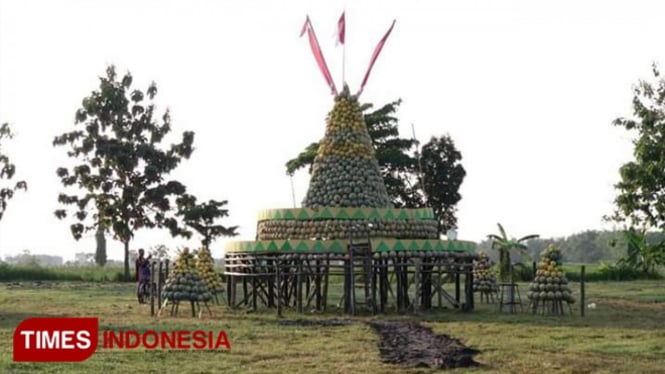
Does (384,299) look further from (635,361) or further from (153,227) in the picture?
(153,227)

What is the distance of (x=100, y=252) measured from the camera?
59.7 m

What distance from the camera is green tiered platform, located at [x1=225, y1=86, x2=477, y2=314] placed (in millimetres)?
24875

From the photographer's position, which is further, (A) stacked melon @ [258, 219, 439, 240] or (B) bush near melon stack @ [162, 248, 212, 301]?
(A) stacked melon @ [258, 219, 439, 240]

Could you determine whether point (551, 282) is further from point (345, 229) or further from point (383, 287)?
point (345, 229)

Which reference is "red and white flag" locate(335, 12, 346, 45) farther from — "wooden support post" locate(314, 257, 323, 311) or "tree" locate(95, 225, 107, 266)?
"tree" locate(95, 225, 107, 266)

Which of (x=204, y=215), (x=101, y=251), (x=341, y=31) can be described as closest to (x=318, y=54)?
(x=341, y=31)

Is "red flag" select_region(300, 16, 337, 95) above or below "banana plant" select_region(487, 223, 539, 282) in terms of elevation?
above

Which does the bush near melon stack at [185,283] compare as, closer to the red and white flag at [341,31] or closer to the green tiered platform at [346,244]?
the green tiered platform at [346,244]

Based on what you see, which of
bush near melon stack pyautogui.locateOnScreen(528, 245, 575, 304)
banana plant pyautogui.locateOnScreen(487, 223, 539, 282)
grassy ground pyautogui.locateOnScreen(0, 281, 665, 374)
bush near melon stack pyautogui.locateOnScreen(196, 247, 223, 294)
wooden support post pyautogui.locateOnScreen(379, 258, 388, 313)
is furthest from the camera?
banana plant pyautogui.locateOnScreen(487, 223, 539, 282)

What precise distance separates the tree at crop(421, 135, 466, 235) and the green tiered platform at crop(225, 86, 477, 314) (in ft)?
79.7

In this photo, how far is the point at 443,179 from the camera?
172 ft

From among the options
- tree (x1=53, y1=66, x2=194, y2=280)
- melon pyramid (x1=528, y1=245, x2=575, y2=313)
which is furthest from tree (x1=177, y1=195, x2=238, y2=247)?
melon pyramid (x1=528, y1=245, x2=575, y2=313)

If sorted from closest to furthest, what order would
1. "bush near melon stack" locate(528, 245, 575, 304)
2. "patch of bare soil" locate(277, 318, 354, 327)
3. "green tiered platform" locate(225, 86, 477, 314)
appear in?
"patch of bare soil" locate(277, 318, 354, 327) < "bush near melon stack" locate(528, 245, 575, 304) < "green tiered platform" locate(225, 86, 477, 314)

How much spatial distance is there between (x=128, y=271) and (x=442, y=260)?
2695cm
